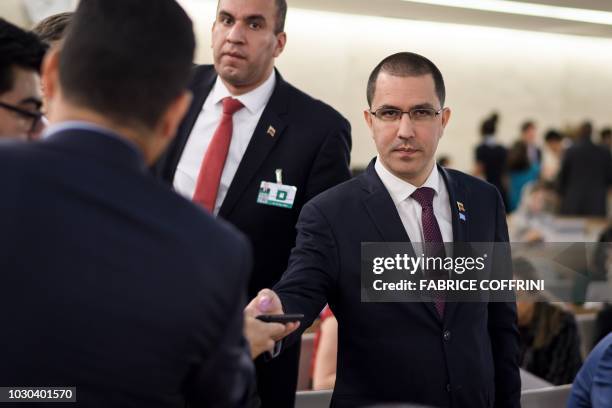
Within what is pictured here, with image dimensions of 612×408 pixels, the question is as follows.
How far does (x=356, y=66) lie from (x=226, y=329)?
33.7ft

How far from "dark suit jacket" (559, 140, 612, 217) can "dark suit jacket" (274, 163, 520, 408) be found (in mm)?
7705

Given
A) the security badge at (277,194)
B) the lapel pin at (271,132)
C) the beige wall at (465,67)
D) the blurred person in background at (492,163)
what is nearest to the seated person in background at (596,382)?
the security badge at (277,194)

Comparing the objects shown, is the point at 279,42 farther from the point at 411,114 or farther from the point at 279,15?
the point at 411,114

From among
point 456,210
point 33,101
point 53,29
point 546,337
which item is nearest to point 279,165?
point 456,210

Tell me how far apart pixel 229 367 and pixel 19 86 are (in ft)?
2.22

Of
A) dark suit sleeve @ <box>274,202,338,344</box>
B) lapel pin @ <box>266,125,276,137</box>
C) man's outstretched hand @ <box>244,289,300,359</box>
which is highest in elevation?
lapel pin @ <box>266,125,276,137</box>

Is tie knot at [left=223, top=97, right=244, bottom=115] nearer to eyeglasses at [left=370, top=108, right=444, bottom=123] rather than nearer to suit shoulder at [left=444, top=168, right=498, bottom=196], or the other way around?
eyeglasses at [left=370, top=108, right=444, bottom=123]

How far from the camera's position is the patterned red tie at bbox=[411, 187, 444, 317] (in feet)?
6.57

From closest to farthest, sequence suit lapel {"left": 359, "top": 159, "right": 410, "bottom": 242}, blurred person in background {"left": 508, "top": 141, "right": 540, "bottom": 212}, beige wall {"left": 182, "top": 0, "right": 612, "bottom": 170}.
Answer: suit lapel {"left": 359, "top": 159, "right": 410, "bottom": 242} → blurred person in background {"left": 508, "top": 141, "right": 540, "bottom": 212} → beige wall {"left": 182, "top": 0, "right": 612, "bottom": 170}

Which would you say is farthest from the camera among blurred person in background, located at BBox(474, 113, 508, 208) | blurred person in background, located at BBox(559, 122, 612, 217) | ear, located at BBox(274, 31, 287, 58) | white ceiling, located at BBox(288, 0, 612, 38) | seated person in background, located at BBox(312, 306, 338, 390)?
white ceiling, located at BBox(288, 0, 612, 38)

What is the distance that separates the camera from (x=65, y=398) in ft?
2.97

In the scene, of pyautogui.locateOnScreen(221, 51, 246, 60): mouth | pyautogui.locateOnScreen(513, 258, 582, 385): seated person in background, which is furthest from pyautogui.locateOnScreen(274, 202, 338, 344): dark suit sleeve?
pyautogui.locateOnScreen(513, 258, 582, 385): seated person in background

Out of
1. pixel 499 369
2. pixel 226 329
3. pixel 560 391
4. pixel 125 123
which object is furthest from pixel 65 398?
pixel 560 391

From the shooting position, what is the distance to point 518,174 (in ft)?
29.7
